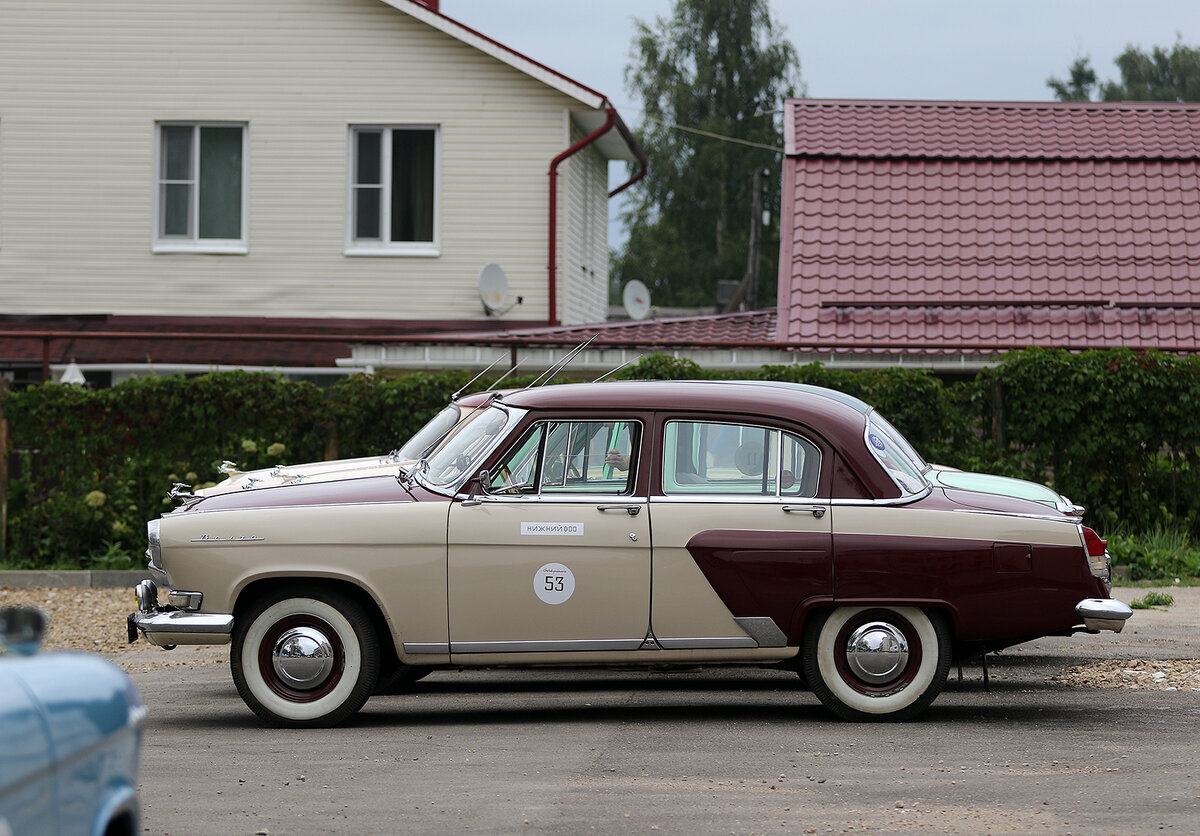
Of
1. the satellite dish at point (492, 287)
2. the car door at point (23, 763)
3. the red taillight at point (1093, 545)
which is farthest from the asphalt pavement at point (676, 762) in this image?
the satellite dish at point (492, 287)

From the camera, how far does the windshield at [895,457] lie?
7801 millimetres

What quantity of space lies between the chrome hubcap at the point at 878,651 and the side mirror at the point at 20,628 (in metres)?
5.19

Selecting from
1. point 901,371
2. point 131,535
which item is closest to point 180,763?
point 131,535

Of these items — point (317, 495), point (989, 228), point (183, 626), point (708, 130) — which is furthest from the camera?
point (708, 130)

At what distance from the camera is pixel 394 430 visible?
14.1m

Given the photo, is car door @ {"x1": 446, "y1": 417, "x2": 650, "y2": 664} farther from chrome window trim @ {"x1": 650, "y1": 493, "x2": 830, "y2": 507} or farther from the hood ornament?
the hood ornament

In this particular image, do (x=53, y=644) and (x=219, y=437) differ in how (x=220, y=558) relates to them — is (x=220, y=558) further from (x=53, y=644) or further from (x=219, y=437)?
(x=219, y=437)

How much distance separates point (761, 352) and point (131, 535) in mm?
7011

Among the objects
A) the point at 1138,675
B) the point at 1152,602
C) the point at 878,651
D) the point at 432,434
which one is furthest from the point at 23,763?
the point at 1152,602

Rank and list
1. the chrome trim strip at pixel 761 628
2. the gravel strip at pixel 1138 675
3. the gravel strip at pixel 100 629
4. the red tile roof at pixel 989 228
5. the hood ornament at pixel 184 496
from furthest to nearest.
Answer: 1. the red tile roof at pixel 989 228
2. the gravel strip at pixel 100 629
3. the gravel strip at pixel 1138 675
4. the hood ornament at pixel 184 496
5. the chrome trim strip at pixel 761 628

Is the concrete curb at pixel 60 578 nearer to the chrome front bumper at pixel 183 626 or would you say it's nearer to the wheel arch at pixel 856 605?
the chrome front bumper at pixel 183 626

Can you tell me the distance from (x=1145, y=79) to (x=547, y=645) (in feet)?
227

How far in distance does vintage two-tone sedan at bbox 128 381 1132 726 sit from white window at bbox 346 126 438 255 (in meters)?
13.6

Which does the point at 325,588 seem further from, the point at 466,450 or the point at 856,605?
the point at 856,605
